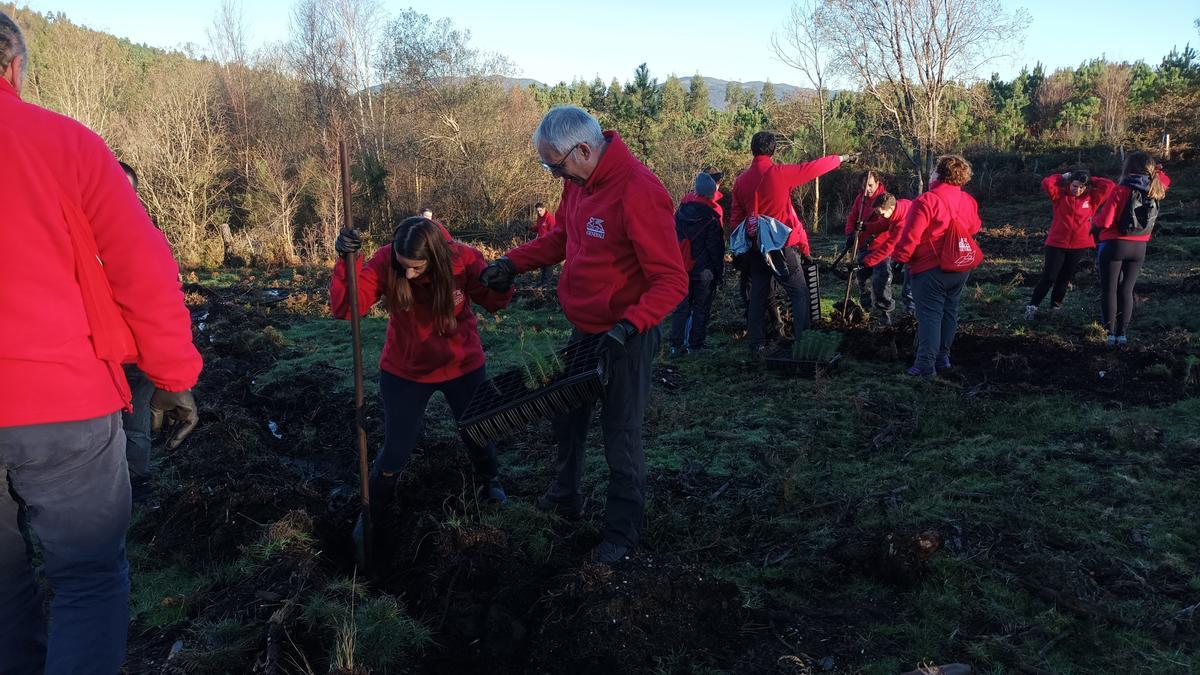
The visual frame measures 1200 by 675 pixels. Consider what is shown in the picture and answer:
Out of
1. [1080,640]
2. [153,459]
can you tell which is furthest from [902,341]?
[153,459]

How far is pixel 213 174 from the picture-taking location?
2066cm

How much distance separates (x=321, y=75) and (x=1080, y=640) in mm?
36333

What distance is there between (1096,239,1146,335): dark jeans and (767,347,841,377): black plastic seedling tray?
2833 mm

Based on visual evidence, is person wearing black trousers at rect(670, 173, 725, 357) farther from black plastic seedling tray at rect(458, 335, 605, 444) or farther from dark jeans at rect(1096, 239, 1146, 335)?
black plastic seedling tray at rect(458, 335, 605, 444)

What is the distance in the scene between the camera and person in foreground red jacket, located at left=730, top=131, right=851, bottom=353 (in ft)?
23.0

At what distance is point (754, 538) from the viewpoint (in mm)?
3959

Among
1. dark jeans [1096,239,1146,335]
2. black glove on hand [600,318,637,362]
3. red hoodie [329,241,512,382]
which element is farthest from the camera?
dark jeans [1096,239,1146,335]

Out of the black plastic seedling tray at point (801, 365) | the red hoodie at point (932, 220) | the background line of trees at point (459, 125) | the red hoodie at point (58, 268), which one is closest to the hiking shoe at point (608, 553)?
the red hoodie at point (58, 268)

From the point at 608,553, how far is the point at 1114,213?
260 inches

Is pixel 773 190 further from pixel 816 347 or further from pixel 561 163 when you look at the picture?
pixel 561 163

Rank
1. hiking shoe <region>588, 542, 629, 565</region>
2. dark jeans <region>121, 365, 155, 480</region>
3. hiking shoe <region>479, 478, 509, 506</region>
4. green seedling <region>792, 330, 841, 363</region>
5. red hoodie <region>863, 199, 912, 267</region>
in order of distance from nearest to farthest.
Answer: hiking shoe <region>588, 542, 629, 565</region> < hiking shoe <region>479, 478, 509, 506</region> < dark jeans <region>121, 365, 155, 480</region> < green seedling <region>792, 330, 841, 363</region> < red hoodie <region>863, 199, 912, 267</region>

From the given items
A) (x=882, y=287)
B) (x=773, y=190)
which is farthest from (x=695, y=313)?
(x=882, y=287)

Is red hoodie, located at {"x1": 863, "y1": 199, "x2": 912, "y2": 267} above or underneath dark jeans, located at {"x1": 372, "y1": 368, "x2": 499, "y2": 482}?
above

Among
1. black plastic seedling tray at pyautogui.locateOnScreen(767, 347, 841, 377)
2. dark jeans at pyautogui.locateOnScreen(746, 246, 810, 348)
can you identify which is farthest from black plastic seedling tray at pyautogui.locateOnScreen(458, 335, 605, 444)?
dark jeans at pyautogui.locateOnScreen(746, 246, 810, 348)
